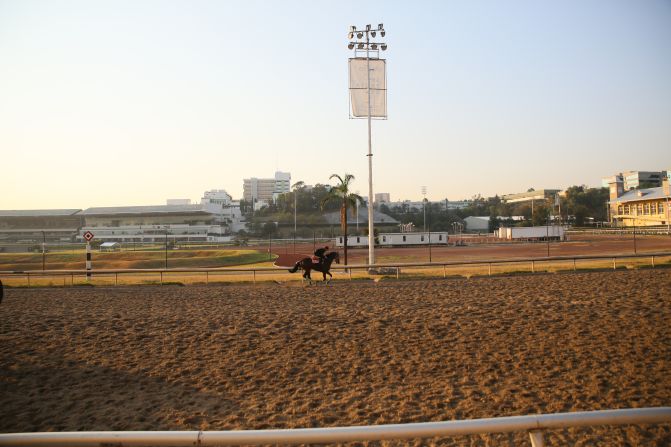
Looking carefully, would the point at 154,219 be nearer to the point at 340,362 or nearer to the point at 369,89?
the point at 369,89

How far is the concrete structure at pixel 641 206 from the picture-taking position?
202ft

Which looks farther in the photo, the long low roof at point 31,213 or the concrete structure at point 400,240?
the long low roof at point 31,213

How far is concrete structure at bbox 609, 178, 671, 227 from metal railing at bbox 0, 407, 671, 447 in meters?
66.9

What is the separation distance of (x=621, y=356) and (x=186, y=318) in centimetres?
930

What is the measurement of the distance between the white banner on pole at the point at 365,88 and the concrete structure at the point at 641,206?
4856 centimetres

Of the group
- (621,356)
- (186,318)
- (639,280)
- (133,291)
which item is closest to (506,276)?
(639,280)

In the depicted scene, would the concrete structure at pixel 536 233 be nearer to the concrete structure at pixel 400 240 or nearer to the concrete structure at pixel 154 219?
the concrete structure at pixel 400 240

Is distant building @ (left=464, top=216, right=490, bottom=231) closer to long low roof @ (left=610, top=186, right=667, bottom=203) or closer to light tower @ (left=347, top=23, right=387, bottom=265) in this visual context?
long low roof @ (left=610, top=186, right=667, bottom=203)

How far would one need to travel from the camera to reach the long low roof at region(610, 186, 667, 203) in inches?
2540

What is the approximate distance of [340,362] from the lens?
7941 mm

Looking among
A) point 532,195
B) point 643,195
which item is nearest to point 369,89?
point 643,195

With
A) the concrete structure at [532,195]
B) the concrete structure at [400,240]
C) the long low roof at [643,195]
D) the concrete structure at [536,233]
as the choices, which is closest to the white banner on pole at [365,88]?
the concrete structure at [400,240]

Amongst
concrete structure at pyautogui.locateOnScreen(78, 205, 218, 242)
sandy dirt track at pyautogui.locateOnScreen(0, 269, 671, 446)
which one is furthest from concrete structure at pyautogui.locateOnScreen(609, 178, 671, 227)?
concrete structure at pyautogui.locateOnScreen(78, 205, 218, 242)

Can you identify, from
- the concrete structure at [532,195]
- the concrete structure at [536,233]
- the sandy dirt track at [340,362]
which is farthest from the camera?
the concrete structure at [532,195]
